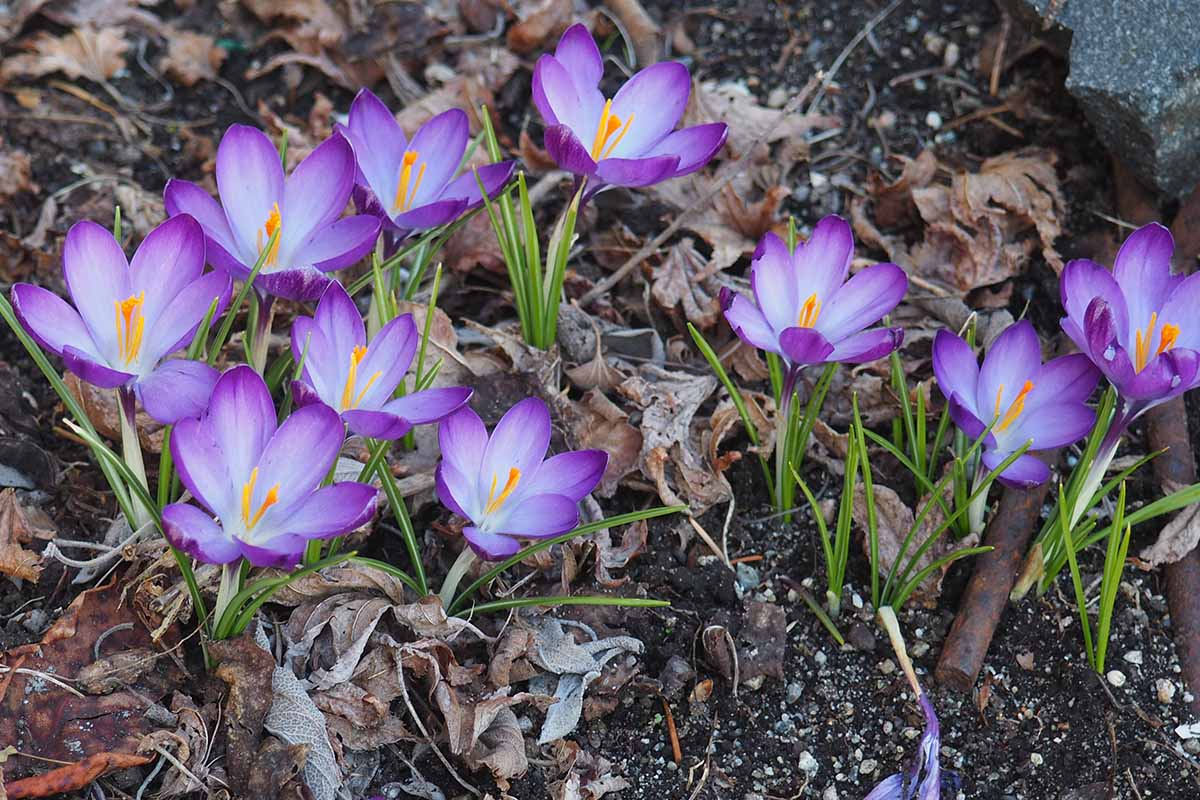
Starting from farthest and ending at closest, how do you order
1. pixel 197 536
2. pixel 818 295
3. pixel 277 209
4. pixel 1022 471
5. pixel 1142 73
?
pixel 1142 73, pixel 818 295, pixel 1022 471, pixel 277 209, pixel 197 536

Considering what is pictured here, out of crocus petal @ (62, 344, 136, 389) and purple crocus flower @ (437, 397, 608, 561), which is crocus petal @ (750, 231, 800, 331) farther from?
crocus petal @ (62, 344, 136, 389)

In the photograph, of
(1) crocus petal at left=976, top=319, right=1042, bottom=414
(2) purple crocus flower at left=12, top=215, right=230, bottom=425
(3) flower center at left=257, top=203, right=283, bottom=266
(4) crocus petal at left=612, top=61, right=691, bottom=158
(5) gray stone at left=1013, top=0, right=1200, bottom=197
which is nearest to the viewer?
(2) purple crocus flower at left=12, top=215, right=230, bottom=425

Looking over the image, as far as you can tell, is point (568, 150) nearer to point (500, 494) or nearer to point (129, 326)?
point (500, 494)

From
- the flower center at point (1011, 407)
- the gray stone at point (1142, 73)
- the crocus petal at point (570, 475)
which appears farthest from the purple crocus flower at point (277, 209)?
the gray stone at point (1142, 73)

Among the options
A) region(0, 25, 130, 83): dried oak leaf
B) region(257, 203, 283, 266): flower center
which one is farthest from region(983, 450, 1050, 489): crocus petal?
region(0, 25, 130, 83): dried oak leaf

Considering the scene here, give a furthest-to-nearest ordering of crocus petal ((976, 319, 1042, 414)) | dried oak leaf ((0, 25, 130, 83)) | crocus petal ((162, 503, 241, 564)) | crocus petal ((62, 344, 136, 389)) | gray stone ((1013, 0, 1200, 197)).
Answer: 1. dried oak leaf ((0, 25, 130, 83))
2. gray stone ((1013, 0, 1200, 197))
3. crocus petal ((976, 319, 1042, 414))
4. crocus petal ((62, 344, 136, 389))
5. crocus petal ((162, 503, 241, 564))

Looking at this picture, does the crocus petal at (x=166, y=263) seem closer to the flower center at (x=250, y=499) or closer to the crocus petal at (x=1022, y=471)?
the flower center at (x=250, y=499)

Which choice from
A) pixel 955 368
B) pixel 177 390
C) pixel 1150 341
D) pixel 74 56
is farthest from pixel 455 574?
pixel 74 56
